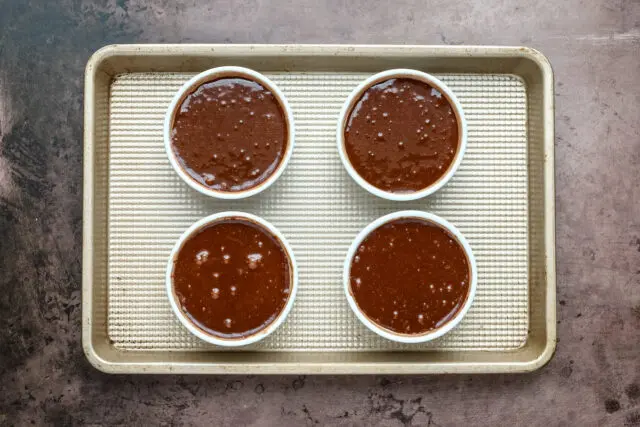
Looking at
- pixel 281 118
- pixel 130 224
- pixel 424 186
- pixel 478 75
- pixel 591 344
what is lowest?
pixel 591 344

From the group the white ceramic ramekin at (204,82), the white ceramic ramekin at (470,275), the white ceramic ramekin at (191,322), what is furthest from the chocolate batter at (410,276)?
the white ceramic ramekin at (204,82)

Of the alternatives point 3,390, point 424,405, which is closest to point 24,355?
point 3,390

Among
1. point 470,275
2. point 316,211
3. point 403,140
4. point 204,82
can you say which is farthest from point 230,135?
point 470,275

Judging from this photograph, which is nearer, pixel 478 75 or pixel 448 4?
pixel 478 75

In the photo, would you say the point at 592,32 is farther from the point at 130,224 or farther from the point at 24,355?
the point at 24,355

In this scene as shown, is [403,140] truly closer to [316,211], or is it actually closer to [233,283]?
[316,211]

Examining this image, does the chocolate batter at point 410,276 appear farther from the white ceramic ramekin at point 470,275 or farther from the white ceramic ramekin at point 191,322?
the white ceramic ramekin at point 191,322

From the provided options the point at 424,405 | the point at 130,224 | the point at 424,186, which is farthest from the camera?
the point at 424,405
